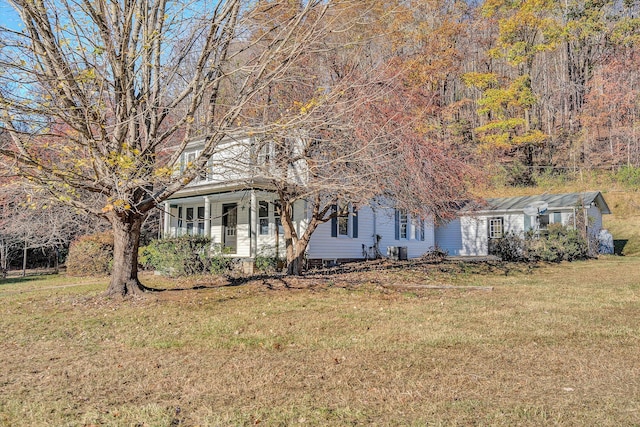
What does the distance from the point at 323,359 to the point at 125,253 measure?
6.03m

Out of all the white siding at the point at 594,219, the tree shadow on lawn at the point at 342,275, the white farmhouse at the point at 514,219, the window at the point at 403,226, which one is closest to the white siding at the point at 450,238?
the white farmhouse at the point at 514,219

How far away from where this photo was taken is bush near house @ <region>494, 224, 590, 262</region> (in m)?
20.4

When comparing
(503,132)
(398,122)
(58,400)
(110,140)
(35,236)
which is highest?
(503,132)

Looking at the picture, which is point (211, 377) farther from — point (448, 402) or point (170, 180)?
point (170, 180)

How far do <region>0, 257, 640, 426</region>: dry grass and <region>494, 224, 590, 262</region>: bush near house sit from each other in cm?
1059

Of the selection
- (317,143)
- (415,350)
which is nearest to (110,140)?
(317,143)

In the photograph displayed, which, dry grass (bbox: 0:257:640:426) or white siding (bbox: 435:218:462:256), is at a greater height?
white siding (bbox: 435:218:462:256)

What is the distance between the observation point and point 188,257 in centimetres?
1450

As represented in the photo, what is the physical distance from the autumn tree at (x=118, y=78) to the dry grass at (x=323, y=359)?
2.19m

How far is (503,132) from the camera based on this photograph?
3206cm

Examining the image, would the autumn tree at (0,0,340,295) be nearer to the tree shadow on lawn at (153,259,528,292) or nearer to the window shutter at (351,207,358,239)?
the tree shadow on lawn at (153,259,528,292)

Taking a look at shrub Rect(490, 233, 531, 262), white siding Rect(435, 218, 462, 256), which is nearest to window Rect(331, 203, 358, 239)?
shrub Rect(490, 233, 531, 262)

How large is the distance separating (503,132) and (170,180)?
28237 mm

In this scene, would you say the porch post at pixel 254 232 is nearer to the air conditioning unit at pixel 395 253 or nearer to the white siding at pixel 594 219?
the air conditioning unit at pixel 395 253
